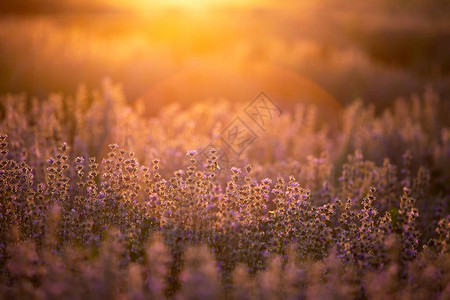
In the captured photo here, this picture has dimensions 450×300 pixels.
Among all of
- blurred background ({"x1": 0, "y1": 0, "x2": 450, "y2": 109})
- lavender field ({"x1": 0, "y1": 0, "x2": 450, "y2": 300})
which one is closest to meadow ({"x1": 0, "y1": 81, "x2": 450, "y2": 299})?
lavender field ({"x1": 0, "y1": 0, "x2": 450, "y2": 300})

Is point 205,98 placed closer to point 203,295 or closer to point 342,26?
point 203,295

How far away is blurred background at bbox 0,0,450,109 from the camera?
934 cm

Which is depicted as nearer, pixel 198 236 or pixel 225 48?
pixel 198 236

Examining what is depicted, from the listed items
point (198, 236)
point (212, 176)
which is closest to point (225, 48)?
point (212, 176)

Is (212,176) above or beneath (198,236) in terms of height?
above

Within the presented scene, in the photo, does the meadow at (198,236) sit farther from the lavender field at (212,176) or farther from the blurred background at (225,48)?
the blurred background at (225,48)

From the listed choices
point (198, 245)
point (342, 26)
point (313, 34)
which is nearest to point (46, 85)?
point (198, 245)

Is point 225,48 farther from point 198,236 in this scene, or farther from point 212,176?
point 198,236

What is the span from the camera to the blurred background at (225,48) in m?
9.34

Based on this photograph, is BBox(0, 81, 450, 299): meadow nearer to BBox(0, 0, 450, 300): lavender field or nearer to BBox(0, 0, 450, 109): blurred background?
BBox(0, 0, 450, 300): lavender field

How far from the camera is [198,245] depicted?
2.96 m

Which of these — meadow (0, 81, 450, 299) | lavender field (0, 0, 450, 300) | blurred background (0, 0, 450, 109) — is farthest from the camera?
blurred background (0, 0, 450, 109)

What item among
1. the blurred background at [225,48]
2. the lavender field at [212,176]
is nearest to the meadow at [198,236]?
the lavender field at [212,176]

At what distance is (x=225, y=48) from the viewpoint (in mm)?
14727
